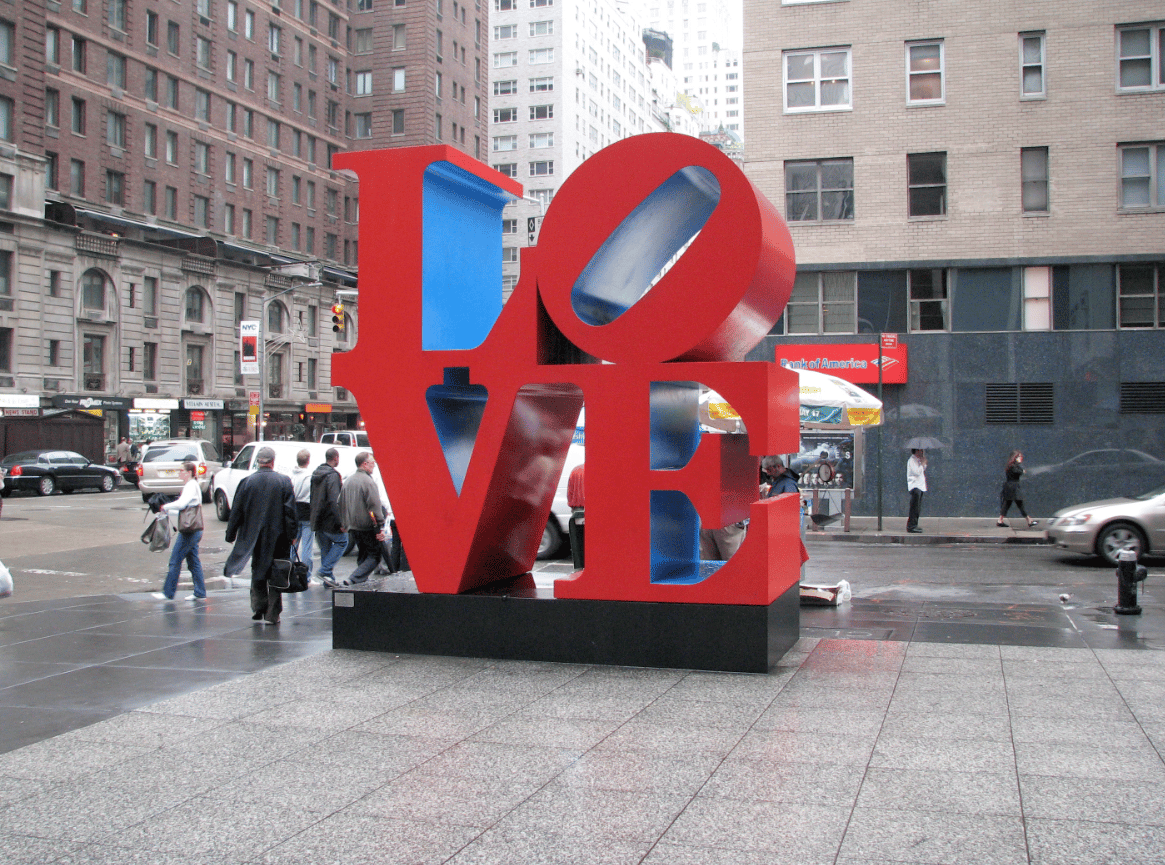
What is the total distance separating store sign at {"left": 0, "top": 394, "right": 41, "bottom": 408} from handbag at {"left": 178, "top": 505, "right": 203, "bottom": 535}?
118 feet

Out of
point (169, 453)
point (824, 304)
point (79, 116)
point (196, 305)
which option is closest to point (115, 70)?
point (79, 116)

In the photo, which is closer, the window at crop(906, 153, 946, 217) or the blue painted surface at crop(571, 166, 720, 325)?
the blue painted surface at crop(571, 166, 720, 325)

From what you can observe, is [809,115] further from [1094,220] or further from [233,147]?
[233,147]

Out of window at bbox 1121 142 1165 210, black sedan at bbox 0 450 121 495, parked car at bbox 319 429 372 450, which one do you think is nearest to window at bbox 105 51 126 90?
black sedan at bbox 0 450 121 495

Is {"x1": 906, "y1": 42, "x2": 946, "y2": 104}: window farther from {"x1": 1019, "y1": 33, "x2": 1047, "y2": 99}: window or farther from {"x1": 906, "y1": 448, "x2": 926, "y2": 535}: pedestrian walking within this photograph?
{"x1": 906, "y1": 448, "x2": 926, "y2": 535}: pedestrian walking

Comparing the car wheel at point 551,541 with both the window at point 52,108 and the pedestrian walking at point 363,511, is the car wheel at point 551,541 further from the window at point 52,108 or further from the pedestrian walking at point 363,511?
the window at point 52,108

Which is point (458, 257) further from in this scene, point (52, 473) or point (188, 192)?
point (188, 192)

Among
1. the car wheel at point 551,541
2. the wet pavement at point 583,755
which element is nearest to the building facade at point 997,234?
the car wheel at point 551,541

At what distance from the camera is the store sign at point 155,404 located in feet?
163

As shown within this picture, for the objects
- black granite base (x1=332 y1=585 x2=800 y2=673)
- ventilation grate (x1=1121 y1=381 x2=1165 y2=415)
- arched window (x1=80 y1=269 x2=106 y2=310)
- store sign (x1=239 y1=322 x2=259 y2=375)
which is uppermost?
arched window (x1=80 y1=269 x2=106 y2=310)

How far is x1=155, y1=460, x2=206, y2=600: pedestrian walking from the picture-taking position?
12.2 metres

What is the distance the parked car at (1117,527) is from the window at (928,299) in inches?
382

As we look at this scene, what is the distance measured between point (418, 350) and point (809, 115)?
1946 centimetres

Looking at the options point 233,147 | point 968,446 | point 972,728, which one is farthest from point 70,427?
point 972,728
